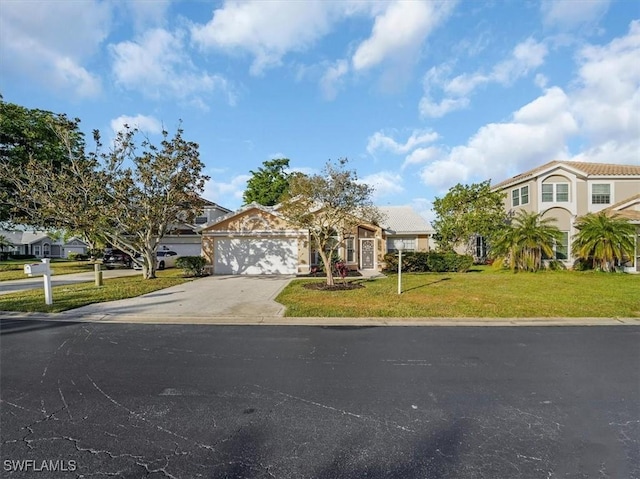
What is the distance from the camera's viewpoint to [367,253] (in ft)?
71.7

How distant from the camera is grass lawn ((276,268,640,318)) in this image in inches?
351

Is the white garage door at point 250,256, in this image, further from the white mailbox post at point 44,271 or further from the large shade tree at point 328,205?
the white mailbox post at point 44,271

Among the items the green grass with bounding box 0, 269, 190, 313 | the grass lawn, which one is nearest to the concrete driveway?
the green grass with bounding box 0, 269, 190, 313

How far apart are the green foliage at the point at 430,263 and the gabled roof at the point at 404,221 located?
2584 mm

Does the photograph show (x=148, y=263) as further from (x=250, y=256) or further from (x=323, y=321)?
(x=323, y=321)

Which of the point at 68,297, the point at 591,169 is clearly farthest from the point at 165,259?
the point at 591,169

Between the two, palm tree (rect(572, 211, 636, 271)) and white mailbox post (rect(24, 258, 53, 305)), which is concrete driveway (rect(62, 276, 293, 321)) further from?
palm tree (rect(572, 211, 636, 271))

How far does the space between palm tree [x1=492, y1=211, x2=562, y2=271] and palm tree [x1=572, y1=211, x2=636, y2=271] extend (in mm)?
1384

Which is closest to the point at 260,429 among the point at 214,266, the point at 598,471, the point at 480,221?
the point at 598,471

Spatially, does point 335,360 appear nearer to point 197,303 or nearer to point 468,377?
point 468,377

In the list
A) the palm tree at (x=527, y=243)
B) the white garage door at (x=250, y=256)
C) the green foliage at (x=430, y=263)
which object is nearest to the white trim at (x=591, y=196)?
the palm tree at (x=527, y=243)

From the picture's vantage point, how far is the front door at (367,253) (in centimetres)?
2172

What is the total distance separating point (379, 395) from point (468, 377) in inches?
59.2

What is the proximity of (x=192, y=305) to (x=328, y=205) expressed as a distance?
22.2 ft
